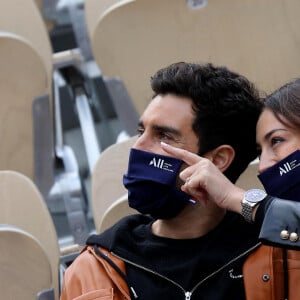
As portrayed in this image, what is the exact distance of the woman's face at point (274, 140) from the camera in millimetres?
1553

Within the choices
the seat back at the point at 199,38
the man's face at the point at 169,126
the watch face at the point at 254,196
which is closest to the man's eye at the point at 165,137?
the man's face at the point at 169,126

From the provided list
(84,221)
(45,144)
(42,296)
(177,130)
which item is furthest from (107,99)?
(177,130)

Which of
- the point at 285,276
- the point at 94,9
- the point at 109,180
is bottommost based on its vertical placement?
the point at 109,180

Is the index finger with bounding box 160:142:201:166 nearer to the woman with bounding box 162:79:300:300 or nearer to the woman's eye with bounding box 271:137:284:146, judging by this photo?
the woman with bounding box 162:79:300:300

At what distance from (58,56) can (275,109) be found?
143 cm

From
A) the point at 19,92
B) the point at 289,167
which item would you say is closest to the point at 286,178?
the point at 289,167

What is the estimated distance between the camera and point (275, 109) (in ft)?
5.29

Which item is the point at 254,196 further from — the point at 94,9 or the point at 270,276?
the point at 94,9

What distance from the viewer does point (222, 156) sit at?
5.62 ft

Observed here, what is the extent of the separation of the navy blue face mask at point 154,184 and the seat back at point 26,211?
1.90ft

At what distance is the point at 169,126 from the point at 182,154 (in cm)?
12

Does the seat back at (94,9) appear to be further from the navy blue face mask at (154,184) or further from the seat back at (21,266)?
the navy blue face mask at (154,184)

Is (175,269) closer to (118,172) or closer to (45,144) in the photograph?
(118,172)

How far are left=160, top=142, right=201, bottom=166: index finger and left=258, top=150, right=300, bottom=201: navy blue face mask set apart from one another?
127 mm
